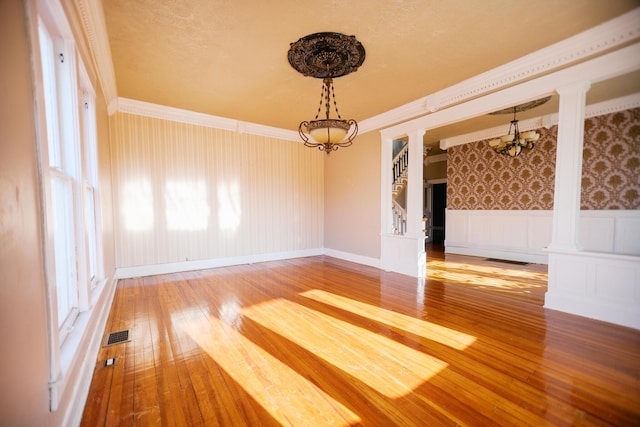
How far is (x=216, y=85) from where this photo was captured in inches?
171

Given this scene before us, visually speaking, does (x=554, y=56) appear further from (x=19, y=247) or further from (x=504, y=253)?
(x=19, y=247)

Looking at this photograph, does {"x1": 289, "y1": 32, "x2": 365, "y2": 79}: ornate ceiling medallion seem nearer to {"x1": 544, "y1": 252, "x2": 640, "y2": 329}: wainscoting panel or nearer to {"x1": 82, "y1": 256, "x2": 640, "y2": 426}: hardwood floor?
{"x1": 82, "y1": 256, "x2": 640, "y2": 426}: hardwood floor

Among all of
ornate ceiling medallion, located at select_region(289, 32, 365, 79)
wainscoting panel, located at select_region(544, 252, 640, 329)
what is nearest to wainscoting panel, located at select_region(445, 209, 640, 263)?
wainscoting panel, located at select_region(544, 252, 640, 329)

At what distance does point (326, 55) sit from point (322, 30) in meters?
0.36

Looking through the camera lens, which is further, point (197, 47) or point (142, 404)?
point (197, 47)

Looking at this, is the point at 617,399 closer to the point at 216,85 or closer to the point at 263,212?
the point at 216,85

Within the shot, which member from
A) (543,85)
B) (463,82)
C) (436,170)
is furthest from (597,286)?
(436,170)

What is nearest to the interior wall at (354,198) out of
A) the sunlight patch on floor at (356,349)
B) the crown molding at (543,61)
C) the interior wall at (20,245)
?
the crown molding at (543,61)

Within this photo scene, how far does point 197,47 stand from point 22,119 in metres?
2.74

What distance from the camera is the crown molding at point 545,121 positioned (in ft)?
16.4

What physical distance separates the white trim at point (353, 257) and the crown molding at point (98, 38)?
5607 millimetres

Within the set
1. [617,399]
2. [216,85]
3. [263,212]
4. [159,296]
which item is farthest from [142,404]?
[263,212]

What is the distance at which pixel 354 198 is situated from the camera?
6.64 metres

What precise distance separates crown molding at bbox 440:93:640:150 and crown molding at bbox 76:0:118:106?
7.78 metres
